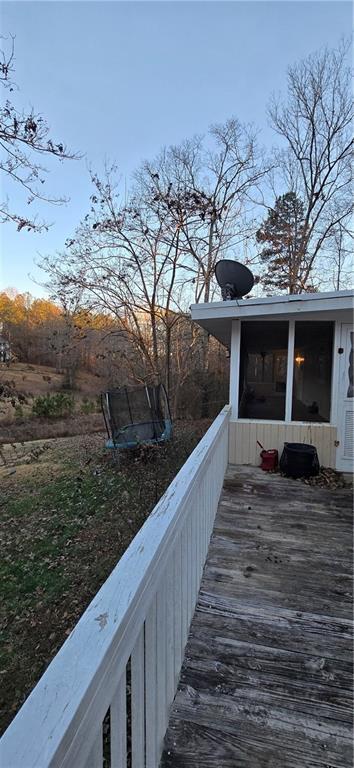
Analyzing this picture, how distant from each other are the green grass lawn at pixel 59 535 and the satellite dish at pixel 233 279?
3408mm

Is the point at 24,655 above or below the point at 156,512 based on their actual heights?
below

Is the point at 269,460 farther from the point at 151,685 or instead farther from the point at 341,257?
the point at 341,257

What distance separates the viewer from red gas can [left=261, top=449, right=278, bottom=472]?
4.59 m

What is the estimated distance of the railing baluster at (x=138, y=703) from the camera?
3.39 ft

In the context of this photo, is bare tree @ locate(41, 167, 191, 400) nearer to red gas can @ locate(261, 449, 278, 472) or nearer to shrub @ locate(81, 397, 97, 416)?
shrub @ locate(81, 397, 97, 416)

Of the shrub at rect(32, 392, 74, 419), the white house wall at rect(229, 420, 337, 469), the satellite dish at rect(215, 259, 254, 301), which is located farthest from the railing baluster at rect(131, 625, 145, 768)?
the shrub at rect(32, 392, 74, 419)

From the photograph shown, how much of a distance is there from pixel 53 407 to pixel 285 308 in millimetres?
11860

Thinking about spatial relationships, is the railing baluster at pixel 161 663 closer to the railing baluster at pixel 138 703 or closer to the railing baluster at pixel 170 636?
the railing baluster at pixel 170 636

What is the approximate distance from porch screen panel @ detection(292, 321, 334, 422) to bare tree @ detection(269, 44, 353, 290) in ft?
35.4

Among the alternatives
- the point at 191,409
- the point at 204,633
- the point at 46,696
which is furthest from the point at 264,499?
the point at 191,409

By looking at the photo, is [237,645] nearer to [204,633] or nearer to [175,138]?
[204,633]

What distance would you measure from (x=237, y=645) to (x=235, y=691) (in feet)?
0.87

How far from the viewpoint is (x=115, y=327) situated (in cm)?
1188

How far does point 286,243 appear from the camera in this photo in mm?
14586
